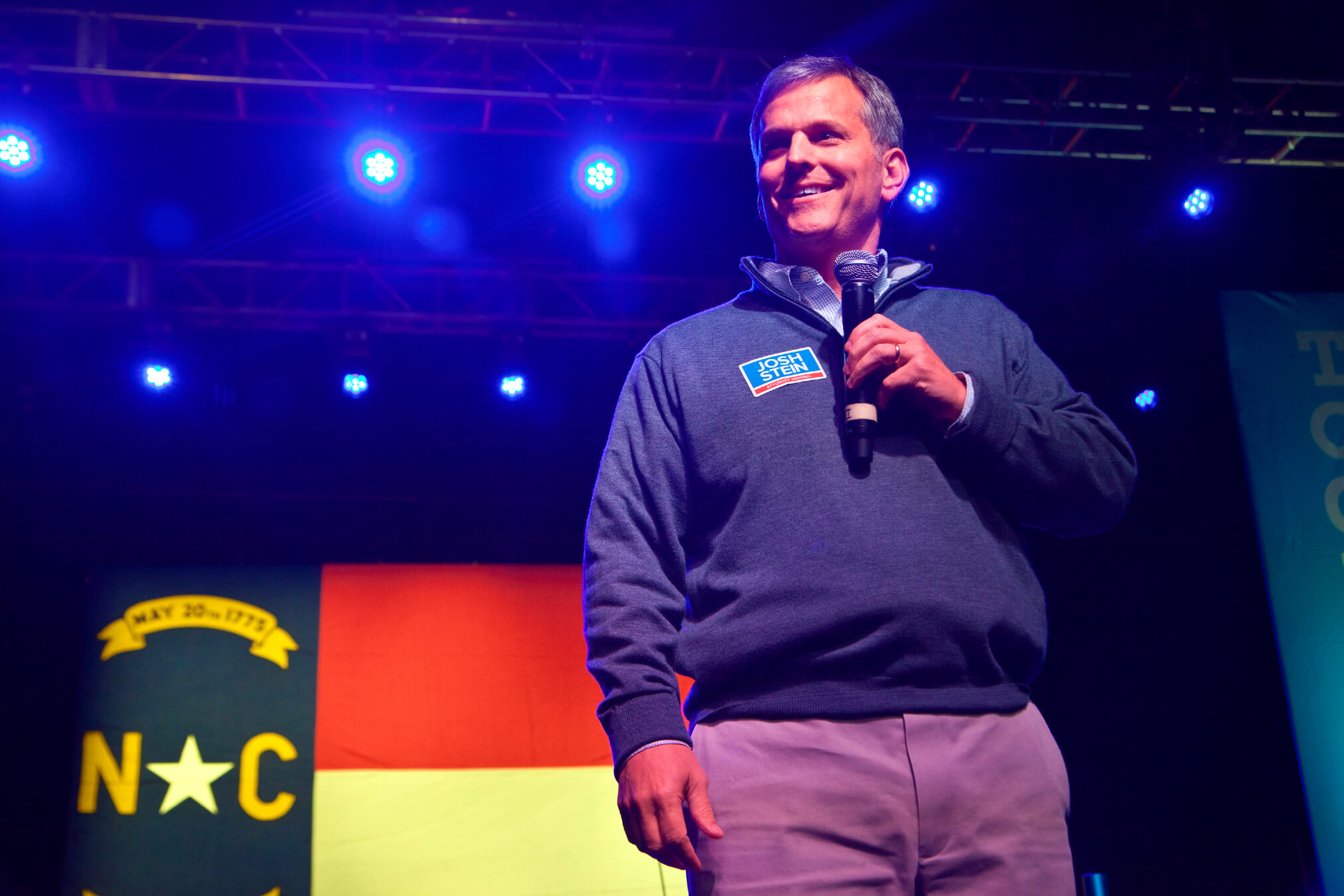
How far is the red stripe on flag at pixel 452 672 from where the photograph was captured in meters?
4.59

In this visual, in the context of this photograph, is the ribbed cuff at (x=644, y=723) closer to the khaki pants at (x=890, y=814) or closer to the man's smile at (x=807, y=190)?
the khaki pants at (x=890, y=814)

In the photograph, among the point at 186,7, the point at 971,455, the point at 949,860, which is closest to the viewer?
the point at 949,860

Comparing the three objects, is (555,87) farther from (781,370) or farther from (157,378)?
(781,370)

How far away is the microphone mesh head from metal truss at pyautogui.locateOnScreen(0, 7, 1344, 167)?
293 cm

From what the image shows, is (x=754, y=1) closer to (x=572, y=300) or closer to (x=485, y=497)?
(x=572, y=300)

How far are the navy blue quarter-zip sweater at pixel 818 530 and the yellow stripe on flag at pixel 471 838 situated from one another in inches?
139

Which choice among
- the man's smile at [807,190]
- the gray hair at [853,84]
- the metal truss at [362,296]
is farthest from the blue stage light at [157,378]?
the man's smile at [807,190]

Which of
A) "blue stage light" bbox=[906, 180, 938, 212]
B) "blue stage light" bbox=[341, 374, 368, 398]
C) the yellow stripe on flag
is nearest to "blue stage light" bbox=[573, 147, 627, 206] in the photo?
"blue stage light" bbox=[906, 180, 938, 212]

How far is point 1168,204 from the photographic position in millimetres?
4438

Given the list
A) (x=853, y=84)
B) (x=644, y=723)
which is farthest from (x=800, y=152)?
(x=644, y=723)

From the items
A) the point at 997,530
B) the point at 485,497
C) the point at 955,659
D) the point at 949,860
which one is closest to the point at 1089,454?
the point at 997,530

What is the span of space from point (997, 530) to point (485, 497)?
4.13 m

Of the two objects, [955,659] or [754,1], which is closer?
[955,659]

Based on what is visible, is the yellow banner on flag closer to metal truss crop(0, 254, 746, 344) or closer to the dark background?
the dark background
